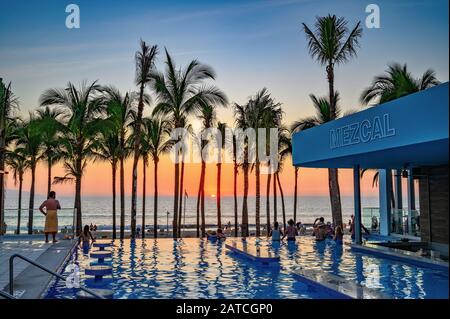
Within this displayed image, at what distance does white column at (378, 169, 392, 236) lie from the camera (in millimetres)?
25125

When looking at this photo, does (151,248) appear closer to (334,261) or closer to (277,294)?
(334,261)

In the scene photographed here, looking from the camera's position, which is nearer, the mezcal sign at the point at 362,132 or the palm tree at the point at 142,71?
the mezcal sign at the point at 362,132

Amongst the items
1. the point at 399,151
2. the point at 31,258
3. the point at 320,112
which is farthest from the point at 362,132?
the point at 320,112

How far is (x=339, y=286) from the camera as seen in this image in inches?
386

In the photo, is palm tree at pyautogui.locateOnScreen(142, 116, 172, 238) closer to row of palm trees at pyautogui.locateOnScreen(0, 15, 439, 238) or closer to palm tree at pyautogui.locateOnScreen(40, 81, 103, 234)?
row of palm trees at pyautogui.locateOnScreen(0, 15, 439, 238)

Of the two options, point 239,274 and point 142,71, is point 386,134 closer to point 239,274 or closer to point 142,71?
point 239,274

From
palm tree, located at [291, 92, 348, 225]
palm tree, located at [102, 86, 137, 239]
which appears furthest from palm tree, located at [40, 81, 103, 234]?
palm tree, located at [291, 92, 348, 225]

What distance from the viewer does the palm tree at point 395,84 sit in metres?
26.1

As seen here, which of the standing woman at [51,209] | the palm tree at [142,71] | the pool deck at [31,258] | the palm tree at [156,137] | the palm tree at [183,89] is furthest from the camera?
the palm tree at [156,137]

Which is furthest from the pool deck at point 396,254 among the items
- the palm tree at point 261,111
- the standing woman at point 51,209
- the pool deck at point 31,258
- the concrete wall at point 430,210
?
the palm tree at point 261,111

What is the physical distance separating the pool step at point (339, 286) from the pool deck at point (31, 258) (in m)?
5.53

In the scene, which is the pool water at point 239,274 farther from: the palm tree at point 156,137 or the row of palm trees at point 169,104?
the palm tree at point 156,137

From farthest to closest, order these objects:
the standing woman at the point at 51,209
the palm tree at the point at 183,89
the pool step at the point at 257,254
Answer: the palm tree at the point at 183,89, the standing woman at the point at 51,209, the pool step at the point at 257,254
